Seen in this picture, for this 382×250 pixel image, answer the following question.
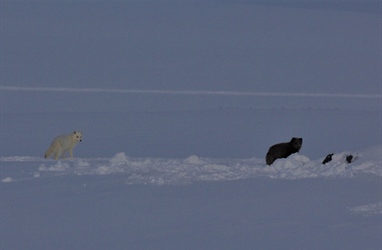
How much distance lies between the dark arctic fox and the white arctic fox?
3869 millimetres

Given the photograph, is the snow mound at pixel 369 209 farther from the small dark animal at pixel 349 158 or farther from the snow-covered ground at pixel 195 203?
the small dark animal at pixel 349 158

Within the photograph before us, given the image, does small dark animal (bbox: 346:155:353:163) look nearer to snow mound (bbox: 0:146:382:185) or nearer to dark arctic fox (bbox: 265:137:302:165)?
snow mound (bbox: 0:146:382:185)

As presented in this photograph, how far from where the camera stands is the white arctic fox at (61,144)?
14336mm

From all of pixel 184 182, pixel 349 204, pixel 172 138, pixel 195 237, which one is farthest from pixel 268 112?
pixel 195 237

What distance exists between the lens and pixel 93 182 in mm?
10664

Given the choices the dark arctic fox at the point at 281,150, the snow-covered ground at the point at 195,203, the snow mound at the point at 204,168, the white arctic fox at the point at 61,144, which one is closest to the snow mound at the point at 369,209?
the snow-covered ground at the point at 195,203

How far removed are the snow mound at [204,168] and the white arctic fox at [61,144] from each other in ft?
4.14

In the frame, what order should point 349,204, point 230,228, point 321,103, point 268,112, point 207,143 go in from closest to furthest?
point 230,228 → point 349,204 → point 207,143 → point 268,112 → point 321,103

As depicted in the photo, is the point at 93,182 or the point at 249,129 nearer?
the point at 93,182

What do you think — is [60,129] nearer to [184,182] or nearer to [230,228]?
[184,182]

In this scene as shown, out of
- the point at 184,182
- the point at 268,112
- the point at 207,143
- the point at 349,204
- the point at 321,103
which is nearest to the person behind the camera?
the point at 349,204

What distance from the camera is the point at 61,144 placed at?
47.6 feet

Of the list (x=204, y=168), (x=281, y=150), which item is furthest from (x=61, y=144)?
(x=281, y=150)

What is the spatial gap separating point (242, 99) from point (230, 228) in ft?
57.6
